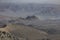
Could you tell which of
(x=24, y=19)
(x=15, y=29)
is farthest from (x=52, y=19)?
(x=15, y=29)

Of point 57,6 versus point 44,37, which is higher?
point 57,6

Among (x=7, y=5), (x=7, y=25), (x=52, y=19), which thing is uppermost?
(x=7, y=5)

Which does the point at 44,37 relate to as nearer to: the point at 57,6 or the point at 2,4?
the point at 57,6

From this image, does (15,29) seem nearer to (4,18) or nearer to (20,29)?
(20,29)

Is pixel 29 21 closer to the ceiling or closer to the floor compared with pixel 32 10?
closer to the floor

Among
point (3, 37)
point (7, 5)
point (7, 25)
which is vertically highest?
point (7, 5)

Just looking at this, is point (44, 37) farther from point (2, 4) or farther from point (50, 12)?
point (2, 4)

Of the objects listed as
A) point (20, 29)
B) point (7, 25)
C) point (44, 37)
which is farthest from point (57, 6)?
point (7, 25)

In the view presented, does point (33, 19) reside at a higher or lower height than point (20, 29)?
higher
